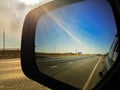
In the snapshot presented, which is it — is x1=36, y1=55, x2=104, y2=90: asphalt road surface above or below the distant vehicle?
below

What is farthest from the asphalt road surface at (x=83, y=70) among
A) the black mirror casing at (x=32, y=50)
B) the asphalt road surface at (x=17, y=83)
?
the asphalt road surface at (x=17, y=83)

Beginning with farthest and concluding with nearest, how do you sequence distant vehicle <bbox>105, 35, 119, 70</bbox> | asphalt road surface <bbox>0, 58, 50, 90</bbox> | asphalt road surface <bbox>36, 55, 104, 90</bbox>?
asphalt road surface <bbox>0, 58, 50, 90</bbox>
asphalt road surface <bbox>36, 55, 104, 90</bbox>
distant vehicle <bbox>105, 35, 119, 70</bbox>

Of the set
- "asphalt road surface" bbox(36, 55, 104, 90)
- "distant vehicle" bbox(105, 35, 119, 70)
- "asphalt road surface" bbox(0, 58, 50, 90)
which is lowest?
"asphalt road surface" bbox(0, 58, 50, 90)

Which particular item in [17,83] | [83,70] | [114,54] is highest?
[114,54]

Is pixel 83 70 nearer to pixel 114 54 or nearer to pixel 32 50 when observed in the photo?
pixel 114 54

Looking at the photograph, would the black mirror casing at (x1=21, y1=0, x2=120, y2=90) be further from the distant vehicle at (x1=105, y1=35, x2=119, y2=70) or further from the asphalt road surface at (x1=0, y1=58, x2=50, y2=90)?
the asphalt road surface at (x1=0, y1=58, x2=50, y2=90)

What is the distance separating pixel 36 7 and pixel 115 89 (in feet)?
3.36

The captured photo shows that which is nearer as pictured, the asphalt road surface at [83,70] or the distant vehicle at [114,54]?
the distant vehicle at [114,54]

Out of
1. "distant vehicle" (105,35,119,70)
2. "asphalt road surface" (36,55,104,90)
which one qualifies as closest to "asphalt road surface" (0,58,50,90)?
"asphalt road surface" (36,55,104,90)

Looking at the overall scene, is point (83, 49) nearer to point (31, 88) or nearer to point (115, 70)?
point (115, 70)

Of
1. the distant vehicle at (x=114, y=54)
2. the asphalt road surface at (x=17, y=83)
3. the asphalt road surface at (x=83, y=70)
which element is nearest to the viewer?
the distant vehicle at (x=114, y=54)

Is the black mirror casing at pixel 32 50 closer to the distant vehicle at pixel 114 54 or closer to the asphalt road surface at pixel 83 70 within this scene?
the asphalt road surface at pixel 83 70

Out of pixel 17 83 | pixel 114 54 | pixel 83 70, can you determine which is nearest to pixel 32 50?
pixel 83 70

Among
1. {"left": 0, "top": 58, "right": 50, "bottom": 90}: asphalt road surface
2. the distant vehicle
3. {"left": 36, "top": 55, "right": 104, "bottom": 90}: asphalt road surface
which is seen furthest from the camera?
{"left": 0, "top": 58, "right": 50, "bottom": 90}: asphalt road surface
